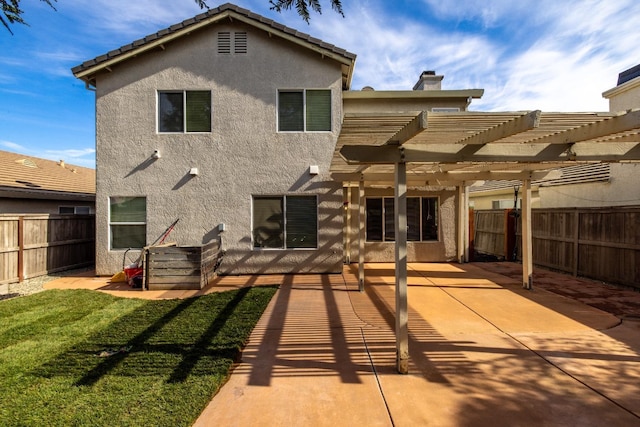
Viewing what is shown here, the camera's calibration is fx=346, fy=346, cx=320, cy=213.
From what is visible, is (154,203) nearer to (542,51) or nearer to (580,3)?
(580,3)

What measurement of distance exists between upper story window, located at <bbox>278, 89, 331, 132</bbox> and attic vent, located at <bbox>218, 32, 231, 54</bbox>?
193cm

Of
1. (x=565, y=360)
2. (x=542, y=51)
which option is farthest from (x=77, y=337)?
(x=542, y=51)

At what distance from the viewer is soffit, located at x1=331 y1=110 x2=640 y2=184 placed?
358 centimetres

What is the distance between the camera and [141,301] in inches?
283

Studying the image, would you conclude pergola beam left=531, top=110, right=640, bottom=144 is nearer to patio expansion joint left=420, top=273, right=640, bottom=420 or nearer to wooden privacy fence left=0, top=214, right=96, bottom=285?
patio expansion joint left=420, top=273, right=640, bottom=420

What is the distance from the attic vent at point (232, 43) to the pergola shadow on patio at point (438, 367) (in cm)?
717

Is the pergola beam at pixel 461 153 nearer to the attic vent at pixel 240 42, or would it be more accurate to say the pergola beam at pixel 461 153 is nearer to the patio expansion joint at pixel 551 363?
the patio expansion joint at pixel 551 363

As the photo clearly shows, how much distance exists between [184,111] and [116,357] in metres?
7.42

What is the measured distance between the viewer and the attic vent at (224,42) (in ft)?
32.2

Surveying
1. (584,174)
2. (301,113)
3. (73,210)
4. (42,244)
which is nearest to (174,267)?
(42,244)

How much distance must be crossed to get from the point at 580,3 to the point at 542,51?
304 cm

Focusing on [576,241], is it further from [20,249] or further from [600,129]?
[20,249]

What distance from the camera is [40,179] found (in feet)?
46.0

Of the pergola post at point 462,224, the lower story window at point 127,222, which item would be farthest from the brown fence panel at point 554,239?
the lower story window at point 127,222
